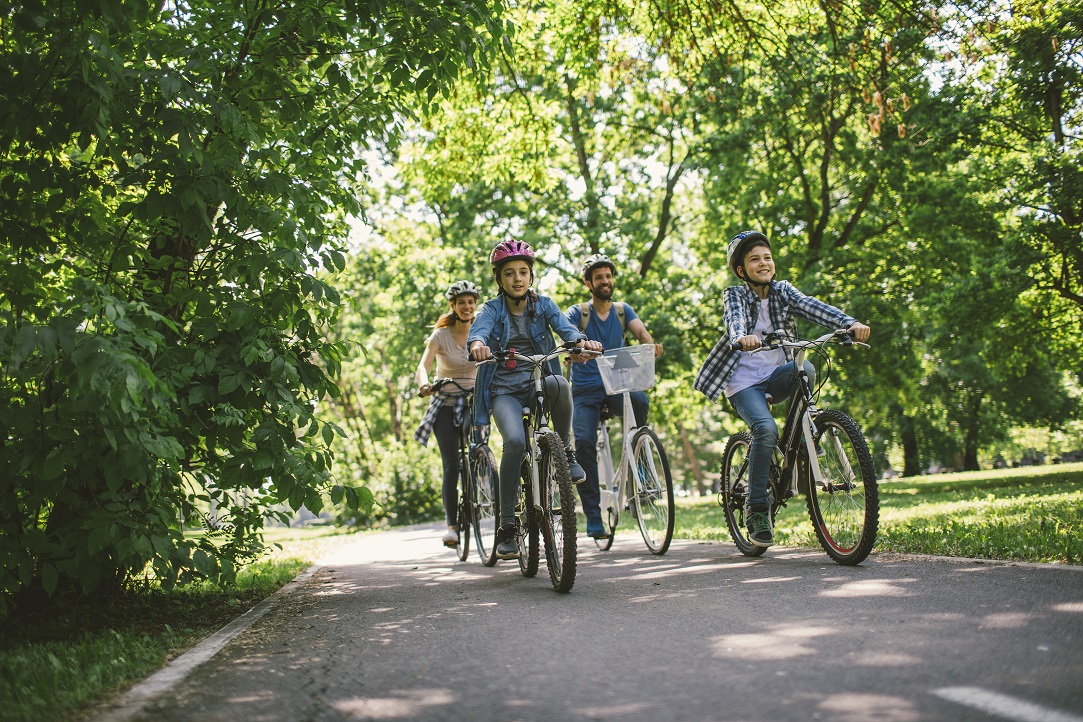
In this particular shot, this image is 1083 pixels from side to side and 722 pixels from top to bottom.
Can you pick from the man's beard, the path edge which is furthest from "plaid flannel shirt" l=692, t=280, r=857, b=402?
the path edge

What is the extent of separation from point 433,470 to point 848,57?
1716 centimetres

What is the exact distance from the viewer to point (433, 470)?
23938 millimetres

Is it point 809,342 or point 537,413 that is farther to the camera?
point 537,413

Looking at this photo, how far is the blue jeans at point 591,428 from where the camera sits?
8156 mm

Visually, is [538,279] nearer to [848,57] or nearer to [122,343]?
[848,57]

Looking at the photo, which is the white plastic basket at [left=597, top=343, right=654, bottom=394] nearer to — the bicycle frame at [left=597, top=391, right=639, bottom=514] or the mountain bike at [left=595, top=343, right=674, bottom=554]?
the mountain bike at [left=595, top=343, right=674, bottom=554]

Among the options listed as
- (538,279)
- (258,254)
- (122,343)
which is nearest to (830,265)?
(538,279)

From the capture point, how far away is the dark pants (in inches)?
325

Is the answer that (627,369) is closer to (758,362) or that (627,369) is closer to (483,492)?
(758,362)

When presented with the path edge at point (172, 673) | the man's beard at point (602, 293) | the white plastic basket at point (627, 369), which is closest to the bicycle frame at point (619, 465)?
the white plastic basket at point (627, 369)

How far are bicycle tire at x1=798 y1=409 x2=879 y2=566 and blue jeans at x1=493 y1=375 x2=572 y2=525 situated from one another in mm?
1708

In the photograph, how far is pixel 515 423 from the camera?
249 inches

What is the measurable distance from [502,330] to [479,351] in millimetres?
874

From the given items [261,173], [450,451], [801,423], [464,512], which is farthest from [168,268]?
[801,423]
